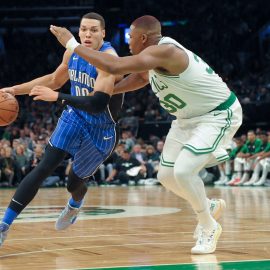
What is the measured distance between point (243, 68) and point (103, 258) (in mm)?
24783

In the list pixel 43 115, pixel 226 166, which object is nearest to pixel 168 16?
pixel 43 115

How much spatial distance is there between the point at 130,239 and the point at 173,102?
61.9 inches

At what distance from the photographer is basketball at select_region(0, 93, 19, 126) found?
6509 mm

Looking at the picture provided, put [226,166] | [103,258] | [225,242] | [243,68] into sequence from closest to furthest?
1. [103,258]
2. [225,242]
3. [226,166]
4. [243,68]

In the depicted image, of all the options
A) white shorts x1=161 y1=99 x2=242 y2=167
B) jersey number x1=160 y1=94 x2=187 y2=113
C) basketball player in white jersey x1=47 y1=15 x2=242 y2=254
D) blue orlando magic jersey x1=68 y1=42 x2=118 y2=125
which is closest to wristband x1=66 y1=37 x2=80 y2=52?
basketball player in white jersey x1=47 y1=15 x2=242 y2=254

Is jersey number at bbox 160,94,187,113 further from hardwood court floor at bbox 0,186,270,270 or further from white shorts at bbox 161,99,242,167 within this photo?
hardwood court floor at bbox 0,186,270,270

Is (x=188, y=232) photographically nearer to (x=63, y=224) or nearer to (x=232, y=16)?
(x=63, y=224)

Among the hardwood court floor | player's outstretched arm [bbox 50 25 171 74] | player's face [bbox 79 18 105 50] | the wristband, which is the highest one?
player's face [bbox 79 18 105 50]

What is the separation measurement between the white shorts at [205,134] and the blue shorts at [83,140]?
2.26 ft

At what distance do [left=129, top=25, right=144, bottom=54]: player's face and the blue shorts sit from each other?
94cm

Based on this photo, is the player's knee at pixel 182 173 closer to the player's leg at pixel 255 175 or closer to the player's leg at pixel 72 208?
the player's leg at pixel 72 208

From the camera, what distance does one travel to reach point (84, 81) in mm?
6652

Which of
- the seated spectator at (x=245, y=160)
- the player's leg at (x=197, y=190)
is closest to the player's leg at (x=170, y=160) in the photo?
the player's leg at (x=197, y=190)

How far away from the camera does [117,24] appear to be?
102ft
